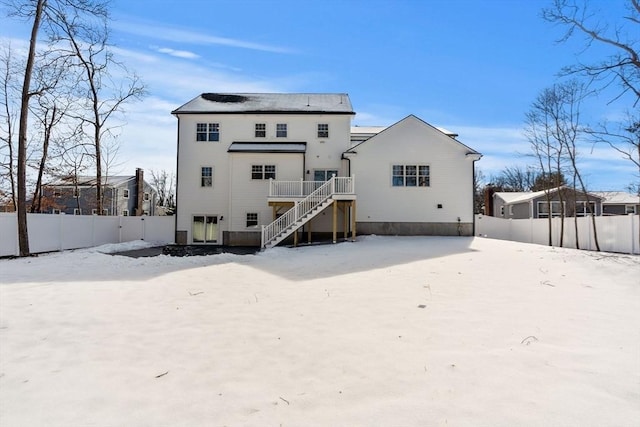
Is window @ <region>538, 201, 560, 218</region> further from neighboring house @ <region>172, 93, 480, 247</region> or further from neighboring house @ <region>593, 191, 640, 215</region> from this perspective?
neighboring house @ <region>172, 93, 480, 247</region>

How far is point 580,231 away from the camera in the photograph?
21250mm

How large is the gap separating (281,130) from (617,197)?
34740mm

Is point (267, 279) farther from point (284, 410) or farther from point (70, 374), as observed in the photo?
point (284, 410)

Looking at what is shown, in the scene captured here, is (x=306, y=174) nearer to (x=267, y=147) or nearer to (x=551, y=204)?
(x=267, y=147)

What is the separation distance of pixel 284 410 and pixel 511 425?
1981 mm

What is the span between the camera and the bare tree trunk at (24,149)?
1537 cm

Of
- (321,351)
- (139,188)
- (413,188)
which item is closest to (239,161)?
(413,188)

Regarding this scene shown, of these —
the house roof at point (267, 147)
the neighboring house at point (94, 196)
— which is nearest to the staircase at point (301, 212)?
the house roof at point (267, 147)

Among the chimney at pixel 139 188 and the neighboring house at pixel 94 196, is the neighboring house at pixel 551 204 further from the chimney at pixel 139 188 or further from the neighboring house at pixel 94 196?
the chimney at pixel 139 188

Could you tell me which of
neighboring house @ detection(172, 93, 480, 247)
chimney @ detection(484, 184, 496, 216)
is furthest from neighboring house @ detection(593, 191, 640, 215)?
neighboring house @ detection(172, 93, 480, 247)

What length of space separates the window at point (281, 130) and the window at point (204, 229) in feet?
20.7

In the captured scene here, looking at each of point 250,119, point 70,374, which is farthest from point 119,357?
point 250,119

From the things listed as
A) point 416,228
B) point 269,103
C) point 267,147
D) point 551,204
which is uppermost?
point 269,103

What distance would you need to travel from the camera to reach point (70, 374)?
430 centimetres
